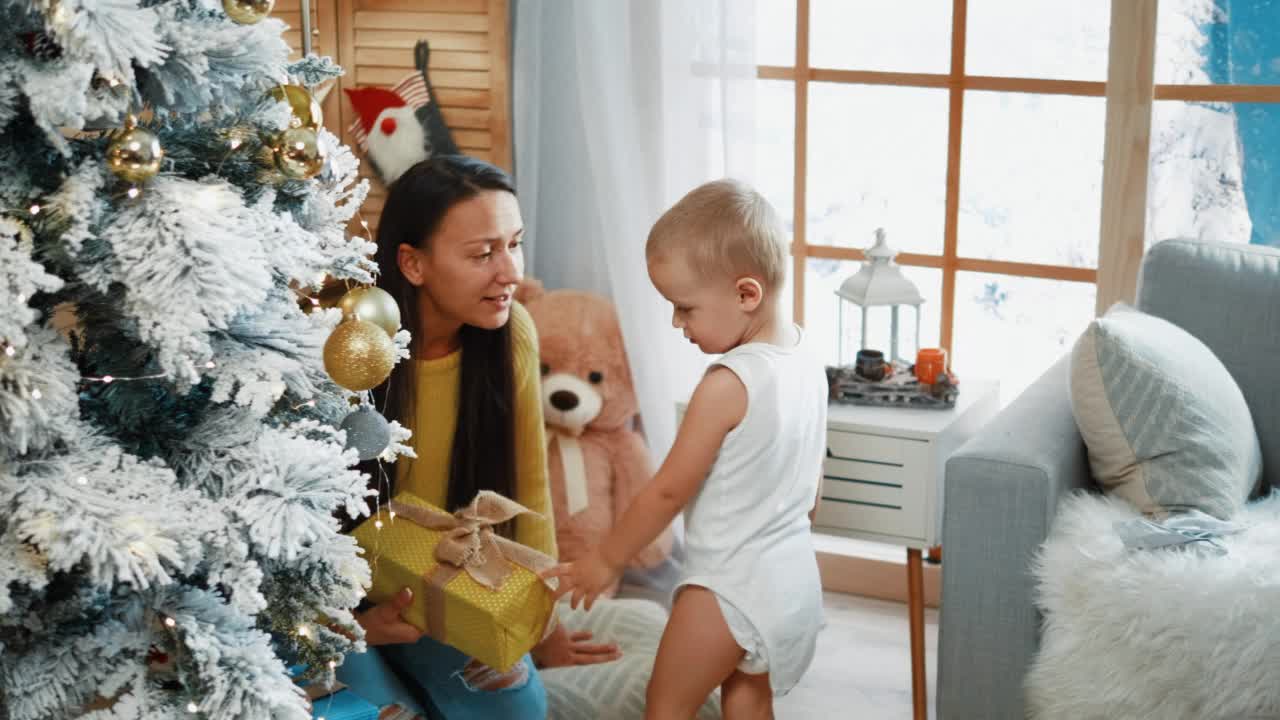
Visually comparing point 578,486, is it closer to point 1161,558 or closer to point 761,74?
point 761,74

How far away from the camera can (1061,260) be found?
2.87 meters

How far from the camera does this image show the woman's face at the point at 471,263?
2020mm

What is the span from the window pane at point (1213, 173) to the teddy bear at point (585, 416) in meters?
1.17

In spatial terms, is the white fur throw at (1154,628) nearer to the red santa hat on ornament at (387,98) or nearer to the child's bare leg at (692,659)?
the child's bare leg at (692,659)

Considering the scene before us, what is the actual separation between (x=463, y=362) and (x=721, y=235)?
55 cm

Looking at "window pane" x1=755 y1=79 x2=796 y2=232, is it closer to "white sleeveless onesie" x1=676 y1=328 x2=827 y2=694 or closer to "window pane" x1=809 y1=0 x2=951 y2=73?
"window pane" x1=809 y1=0 x2=951 y2=73

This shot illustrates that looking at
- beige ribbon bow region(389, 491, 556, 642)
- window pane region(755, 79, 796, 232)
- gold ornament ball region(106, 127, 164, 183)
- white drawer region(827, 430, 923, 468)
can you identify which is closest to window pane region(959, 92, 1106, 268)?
window pane region(755, 79, 796, 232)

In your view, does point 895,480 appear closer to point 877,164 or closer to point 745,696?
point 745,696

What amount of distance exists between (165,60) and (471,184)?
0.94m

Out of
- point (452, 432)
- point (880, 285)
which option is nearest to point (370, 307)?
point (452, 432)

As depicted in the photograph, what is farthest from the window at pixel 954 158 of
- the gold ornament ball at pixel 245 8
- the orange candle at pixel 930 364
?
the gold ornament ball at pixel 245 8

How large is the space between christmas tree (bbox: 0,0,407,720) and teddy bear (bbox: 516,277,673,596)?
1605mm

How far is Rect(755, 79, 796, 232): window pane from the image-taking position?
3.02 meters

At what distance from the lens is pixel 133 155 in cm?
107
